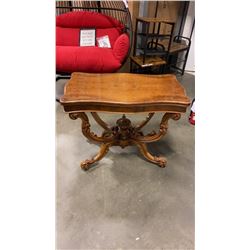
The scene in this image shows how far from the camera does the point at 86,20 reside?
85.6 inches

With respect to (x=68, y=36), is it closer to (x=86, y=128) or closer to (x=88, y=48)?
(x=88, y=48)

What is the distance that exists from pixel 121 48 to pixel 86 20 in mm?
649

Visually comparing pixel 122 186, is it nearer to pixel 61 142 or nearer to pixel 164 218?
pixel 164 218

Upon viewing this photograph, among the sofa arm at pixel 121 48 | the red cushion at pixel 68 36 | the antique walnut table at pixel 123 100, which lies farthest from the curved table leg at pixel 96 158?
the red cushion at pixel 68 36

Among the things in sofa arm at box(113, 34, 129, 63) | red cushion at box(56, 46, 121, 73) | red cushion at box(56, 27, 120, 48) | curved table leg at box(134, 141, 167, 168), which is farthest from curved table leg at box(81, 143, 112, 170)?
red cushion at box(56, 27, 120, 48)

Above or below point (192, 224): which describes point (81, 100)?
above

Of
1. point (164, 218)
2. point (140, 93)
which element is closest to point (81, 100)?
point (140, 93)

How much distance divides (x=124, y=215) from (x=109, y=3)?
85.2 inches

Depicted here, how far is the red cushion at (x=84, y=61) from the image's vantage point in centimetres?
180

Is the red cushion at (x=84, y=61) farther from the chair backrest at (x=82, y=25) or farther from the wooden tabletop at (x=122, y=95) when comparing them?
the wooden tabletop at (x=122, y=95)

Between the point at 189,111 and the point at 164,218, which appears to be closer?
the point at 164,218

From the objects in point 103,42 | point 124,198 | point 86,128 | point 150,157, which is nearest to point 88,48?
point 103,42

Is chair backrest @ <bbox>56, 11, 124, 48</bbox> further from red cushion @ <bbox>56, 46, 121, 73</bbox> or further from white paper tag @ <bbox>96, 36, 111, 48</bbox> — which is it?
red cushion @ <bbox>56, 46, 121, 73</bbox>

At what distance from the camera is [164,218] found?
1.12 m
